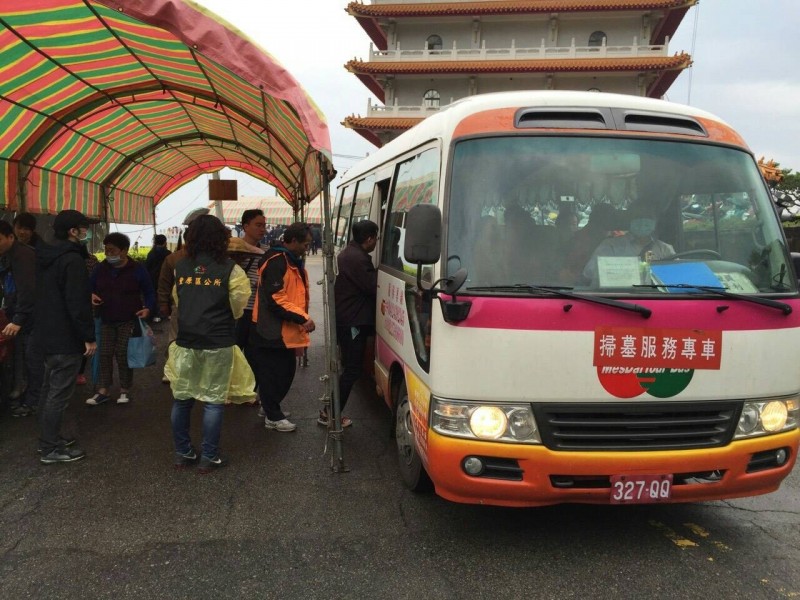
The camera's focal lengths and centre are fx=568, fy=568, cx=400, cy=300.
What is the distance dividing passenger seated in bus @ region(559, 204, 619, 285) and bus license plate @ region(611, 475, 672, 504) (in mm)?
1010

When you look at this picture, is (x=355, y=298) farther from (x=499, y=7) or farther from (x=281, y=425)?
(x=499, y=7)

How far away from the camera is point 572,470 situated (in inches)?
111

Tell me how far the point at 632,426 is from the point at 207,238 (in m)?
2.95

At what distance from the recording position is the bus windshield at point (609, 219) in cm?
296

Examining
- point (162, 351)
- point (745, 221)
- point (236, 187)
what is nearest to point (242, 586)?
point (745, 221)

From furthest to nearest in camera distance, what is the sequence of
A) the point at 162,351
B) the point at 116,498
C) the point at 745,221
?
1. the point at 162,351
2. the point at 116,498
3. the point at 745,221

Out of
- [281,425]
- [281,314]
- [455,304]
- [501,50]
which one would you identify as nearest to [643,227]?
[455,304]

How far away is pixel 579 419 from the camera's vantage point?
113 inches

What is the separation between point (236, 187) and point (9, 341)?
7.79m

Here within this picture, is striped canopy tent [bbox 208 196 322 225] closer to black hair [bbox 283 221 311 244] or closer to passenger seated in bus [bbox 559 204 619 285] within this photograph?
black hair [bbox 283 221 311 244]

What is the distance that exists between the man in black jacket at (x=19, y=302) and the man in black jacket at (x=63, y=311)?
0.93 metres

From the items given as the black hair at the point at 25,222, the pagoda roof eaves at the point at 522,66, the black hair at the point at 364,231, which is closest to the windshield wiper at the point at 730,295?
the black hair at the point at 364,231

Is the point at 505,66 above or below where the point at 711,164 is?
above

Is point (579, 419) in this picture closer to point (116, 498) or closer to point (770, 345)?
point (770, 345)
